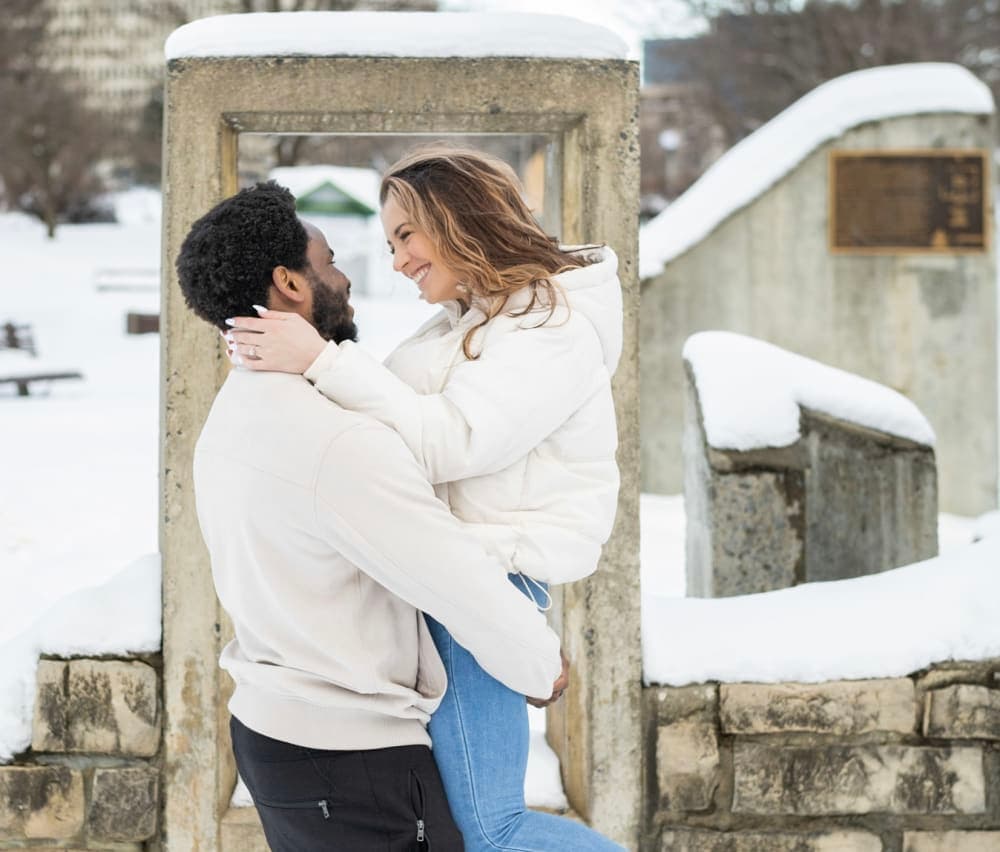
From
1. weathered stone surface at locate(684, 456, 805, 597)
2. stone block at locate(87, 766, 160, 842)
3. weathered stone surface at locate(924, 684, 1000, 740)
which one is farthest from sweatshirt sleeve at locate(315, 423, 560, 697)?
weathered stone surface at locate(684, 456, 805, 597)

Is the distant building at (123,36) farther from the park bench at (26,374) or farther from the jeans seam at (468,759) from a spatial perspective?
the jeans seam at (468,759)

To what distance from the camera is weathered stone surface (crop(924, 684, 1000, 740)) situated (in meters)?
3.07

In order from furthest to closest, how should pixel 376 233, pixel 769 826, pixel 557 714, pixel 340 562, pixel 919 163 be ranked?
pixel 376 233 < pixel 919 163 < pixel 557 714 < pixel 769 826 < pixel 340 562

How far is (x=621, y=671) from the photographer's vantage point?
3.12 m

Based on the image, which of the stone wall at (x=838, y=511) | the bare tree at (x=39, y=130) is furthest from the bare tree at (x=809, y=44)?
the stone wall at (x=838, y=511)

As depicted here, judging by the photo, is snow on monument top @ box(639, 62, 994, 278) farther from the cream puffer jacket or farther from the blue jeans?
the blue jeans

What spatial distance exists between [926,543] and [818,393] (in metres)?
0.78

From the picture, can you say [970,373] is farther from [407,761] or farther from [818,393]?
[407,761]

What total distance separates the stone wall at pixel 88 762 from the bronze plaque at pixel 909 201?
21.9ft

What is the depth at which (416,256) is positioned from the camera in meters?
2.08

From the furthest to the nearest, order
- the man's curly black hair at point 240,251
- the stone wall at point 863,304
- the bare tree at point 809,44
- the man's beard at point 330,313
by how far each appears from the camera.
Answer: the bare tree at point 809,44 → the stone wall at point 863,304 → the man's beard at point 330,313 → the man's curly black hair at point 240,251

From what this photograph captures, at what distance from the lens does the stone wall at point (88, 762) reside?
3.02 metres

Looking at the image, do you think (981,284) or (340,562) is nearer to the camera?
(340,562)

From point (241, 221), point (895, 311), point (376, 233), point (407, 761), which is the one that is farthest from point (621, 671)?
point (376, 233)
